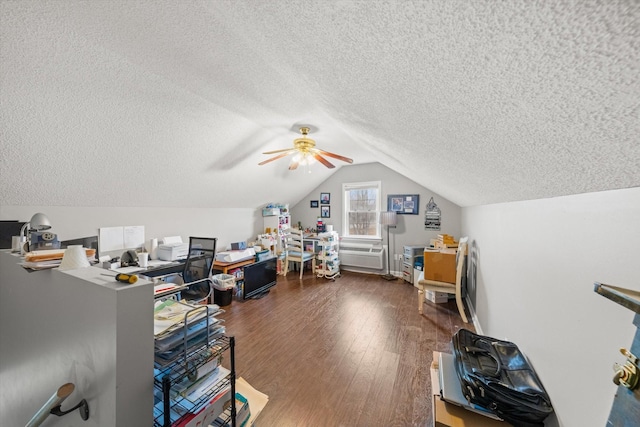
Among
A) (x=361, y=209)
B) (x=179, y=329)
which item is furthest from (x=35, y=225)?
(x=361, y=209)

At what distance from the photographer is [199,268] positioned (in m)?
2.93

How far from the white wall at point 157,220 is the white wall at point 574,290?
408 centimetres

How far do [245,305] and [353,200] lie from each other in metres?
3.19

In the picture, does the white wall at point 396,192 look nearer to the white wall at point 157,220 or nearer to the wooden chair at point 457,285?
the wooden chair at point 457,285

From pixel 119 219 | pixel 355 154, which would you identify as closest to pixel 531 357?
pixel 355 154

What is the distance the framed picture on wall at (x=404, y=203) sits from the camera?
4.62 m

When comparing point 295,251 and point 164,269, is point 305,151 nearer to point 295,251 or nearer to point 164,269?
point 164,269

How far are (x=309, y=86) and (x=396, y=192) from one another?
3.86 m

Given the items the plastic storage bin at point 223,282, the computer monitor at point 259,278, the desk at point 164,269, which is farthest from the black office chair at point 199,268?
the computer monitor at point 259,278

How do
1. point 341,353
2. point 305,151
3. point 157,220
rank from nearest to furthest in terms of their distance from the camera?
point 341,353 < point 305,151 < point 157,220

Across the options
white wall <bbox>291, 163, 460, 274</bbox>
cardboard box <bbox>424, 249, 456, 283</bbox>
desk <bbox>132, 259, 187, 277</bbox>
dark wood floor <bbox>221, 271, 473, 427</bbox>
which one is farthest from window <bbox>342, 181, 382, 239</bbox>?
desk <bbox>132, 259, 187, 277</bbox>

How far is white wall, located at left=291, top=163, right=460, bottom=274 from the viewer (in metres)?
4.39

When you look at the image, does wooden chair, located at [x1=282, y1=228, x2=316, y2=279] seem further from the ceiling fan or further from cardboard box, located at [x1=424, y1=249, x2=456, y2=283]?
cardboard box, located at [x1=424, y1=249, x2=456, y2=283]

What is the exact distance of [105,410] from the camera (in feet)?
2.55
